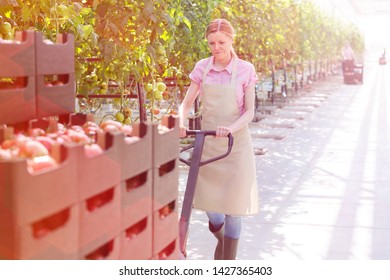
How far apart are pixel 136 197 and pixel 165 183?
183 millimetres

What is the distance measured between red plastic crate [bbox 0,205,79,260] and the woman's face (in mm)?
1872

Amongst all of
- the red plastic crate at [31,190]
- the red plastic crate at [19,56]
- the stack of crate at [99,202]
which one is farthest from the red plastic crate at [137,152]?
the red plastic crate at [19,56]

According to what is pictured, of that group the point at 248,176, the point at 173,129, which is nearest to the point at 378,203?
the point at 248,176

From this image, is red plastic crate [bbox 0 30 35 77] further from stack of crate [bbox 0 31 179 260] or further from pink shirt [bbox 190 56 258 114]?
pink shirt [bbox 190 56 258 114]

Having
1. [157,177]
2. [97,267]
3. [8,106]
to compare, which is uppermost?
[8,106]

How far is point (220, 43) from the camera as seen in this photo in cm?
333

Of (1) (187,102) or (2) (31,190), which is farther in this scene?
(1) (187,102)

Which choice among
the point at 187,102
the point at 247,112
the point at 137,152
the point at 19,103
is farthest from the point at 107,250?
the point at 187,102

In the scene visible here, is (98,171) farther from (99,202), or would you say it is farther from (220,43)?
(220,43)

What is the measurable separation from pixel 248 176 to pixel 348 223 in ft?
5.97

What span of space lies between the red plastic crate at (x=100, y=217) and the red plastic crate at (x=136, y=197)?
0.04 metres

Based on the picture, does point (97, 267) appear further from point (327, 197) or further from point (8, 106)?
point (327, 197)

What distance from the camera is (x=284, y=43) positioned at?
13344mm

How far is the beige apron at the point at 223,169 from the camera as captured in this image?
343 cm
